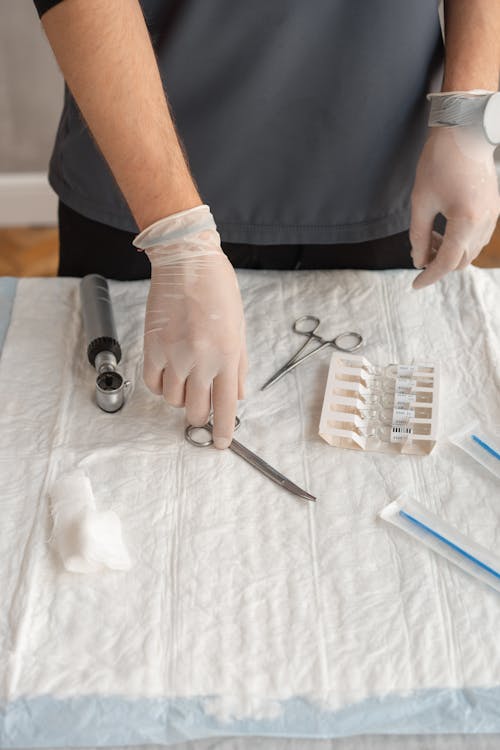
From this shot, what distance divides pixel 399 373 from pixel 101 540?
402 mm

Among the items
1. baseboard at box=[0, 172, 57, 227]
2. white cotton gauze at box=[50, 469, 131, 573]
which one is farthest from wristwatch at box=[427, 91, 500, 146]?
baseboard at box=[0, 172, 57, 227]

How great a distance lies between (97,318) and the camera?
1.00 m

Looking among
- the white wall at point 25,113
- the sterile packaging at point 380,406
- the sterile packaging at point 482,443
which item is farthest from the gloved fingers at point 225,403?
the white wall at point 25,113

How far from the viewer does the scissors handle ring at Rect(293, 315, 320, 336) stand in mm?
1034

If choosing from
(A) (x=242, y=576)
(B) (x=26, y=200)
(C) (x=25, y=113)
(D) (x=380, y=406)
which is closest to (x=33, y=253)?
(B) (x=26, y=200)

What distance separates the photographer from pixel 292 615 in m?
0.73

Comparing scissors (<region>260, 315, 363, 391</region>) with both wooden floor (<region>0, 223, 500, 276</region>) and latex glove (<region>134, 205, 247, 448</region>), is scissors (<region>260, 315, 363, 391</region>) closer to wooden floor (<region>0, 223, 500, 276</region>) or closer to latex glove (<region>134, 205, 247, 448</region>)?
latex glove (<region>134, 205, 247, 448</region>)

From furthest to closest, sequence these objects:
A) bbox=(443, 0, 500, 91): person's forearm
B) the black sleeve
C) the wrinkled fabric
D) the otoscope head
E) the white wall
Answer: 1. the white wall
2. bbox=(443, 0, 500, 91): person's forearm
3. the otoscope head
4. the black sleeve
5. the wrinkled fabric

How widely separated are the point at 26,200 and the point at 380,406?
5.54 feet

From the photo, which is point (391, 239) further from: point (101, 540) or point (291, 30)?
point (101, 540)

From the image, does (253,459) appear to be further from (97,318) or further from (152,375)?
(97,318)

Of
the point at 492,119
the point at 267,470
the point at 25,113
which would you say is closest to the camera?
the point at 267,470

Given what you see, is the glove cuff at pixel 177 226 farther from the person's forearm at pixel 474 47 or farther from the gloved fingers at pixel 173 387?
the person's forearm at pixel 474 47

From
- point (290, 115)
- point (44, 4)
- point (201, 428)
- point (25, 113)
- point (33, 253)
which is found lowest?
point (33, 253)
